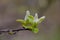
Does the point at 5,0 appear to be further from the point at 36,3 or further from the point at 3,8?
the point at 36,3

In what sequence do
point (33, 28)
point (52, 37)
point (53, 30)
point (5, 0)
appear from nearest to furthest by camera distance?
point (33, 28)
point (52, 37)
point (53, 30)
point (5, 0)

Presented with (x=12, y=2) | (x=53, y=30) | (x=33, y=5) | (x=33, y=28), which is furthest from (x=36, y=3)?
(x=33, y=28)

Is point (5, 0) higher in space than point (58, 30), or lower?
higher

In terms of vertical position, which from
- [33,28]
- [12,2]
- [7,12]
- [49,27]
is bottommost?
[33,28]

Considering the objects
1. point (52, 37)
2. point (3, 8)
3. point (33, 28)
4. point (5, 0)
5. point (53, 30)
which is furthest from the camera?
point (5, 0)

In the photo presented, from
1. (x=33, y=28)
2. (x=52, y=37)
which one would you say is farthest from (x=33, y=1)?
(x=33, y=28)

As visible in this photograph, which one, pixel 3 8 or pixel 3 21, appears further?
pixel 3 8
